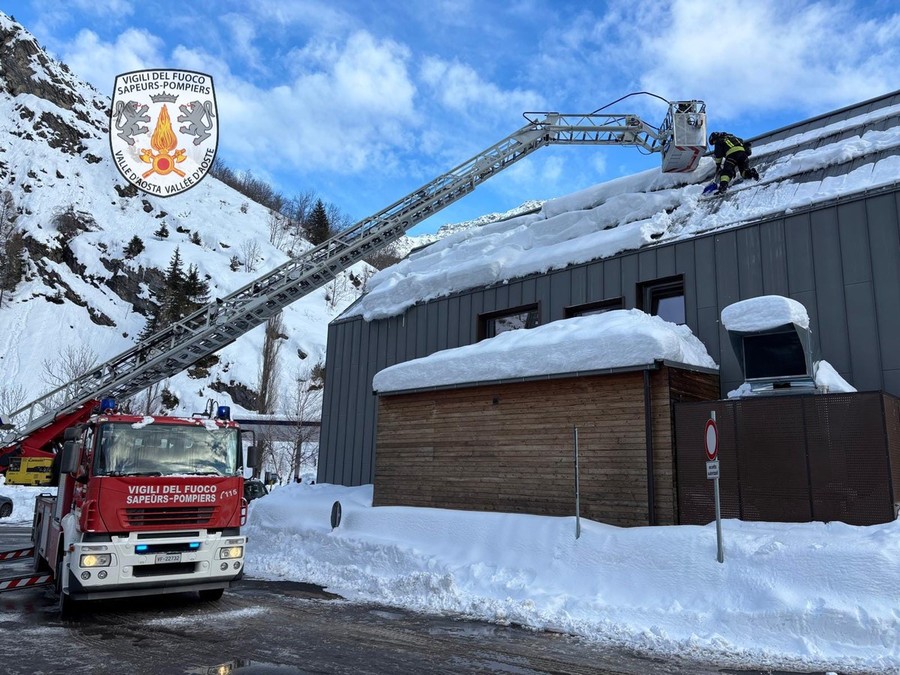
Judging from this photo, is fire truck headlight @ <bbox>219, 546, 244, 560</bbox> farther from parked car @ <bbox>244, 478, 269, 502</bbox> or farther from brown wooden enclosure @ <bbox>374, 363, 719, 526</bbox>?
parked car @ <bbox>244, 478, 269, 502</bbox>

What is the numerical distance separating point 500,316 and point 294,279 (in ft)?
18.3

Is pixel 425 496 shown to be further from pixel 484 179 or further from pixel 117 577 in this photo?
pixel 484 179

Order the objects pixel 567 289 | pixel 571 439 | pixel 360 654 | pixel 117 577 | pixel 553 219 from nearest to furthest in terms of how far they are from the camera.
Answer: pixel 360 654 → pixel 117 577 → pixel 571 439 → pixel 567 289 → pixel 553 219

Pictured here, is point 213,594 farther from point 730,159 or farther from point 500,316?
point 730,159

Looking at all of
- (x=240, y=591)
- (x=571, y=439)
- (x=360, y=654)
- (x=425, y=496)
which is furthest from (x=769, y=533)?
(x=240, y=591)

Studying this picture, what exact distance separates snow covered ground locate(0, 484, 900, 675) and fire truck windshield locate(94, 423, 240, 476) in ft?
10.0

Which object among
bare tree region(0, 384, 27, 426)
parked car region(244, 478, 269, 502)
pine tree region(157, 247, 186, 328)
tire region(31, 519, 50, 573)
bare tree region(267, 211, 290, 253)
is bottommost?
tire region(31, 519, 50, 573)

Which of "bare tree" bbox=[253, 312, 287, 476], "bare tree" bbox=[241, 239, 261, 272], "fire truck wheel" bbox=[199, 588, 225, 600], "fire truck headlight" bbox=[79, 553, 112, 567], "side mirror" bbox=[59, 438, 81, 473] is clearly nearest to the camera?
"fire truck headlight" bbox=[79, 553, 112, 567]

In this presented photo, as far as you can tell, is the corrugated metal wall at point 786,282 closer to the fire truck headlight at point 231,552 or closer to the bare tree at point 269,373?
the fire truck headlight at point 231,552

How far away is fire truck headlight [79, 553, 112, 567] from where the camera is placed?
8.40 m

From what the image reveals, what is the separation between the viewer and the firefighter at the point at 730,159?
1498cm

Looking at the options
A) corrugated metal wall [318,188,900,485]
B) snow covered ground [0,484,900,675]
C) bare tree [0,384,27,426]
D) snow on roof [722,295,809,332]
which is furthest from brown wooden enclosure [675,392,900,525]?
bare tree [0,384,27,426]

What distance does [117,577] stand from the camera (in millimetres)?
8531

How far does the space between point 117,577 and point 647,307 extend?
11200mm
